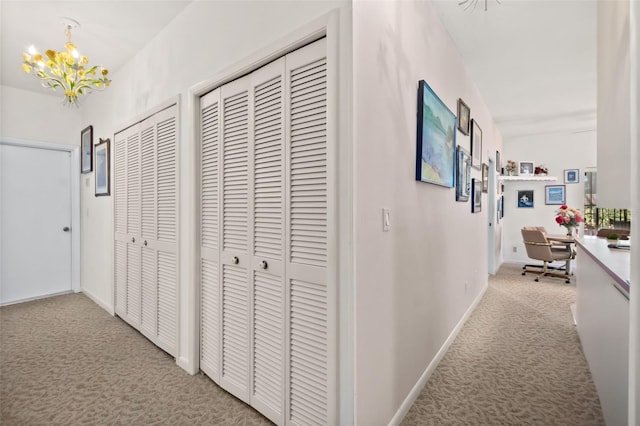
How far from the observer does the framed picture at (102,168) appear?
138 inches

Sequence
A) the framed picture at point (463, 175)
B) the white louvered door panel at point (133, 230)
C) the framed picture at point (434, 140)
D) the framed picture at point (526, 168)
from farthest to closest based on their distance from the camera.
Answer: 1. the framed picture at point (526, 168)
2. the white louvered door panel at point (133, 230)
3. the framed picture at point (463, 175)
4. the framed picture at point (434, 140)

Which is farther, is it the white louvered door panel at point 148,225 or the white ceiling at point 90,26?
the white louvered door panel at point 148,225

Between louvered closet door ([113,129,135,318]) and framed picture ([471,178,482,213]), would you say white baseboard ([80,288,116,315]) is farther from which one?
framed picture ([471,178,482,213])

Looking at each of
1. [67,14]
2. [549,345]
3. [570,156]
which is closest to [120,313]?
[67,14]

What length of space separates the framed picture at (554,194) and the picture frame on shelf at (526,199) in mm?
251

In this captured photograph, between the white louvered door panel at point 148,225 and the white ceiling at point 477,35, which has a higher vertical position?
the white ceiling at point 477,35

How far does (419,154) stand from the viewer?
197 cm

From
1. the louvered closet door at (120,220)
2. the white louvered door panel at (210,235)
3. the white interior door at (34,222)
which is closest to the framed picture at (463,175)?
the white louvered door panel at (210,235)

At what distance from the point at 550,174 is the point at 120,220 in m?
7.83

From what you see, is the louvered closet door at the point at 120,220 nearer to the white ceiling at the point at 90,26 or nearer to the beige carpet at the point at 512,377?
the white ceiling at the point at 90,26

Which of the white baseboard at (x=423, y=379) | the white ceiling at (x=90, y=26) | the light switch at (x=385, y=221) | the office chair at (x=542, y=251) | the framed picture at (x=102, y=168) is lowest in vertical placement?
the white baseboard at (x=423, y=379)

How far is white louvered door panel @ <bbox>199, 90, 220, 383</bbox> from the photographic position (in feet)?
6.84

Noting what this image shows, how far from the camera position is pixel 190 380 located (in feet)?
7.09

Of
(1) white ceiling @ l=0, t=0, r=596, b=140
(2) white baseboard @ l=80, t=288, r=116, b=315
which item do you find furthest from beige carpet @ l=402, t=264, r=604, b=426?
(2) white baseboard @ l=80, t=288, r=116, b=315
